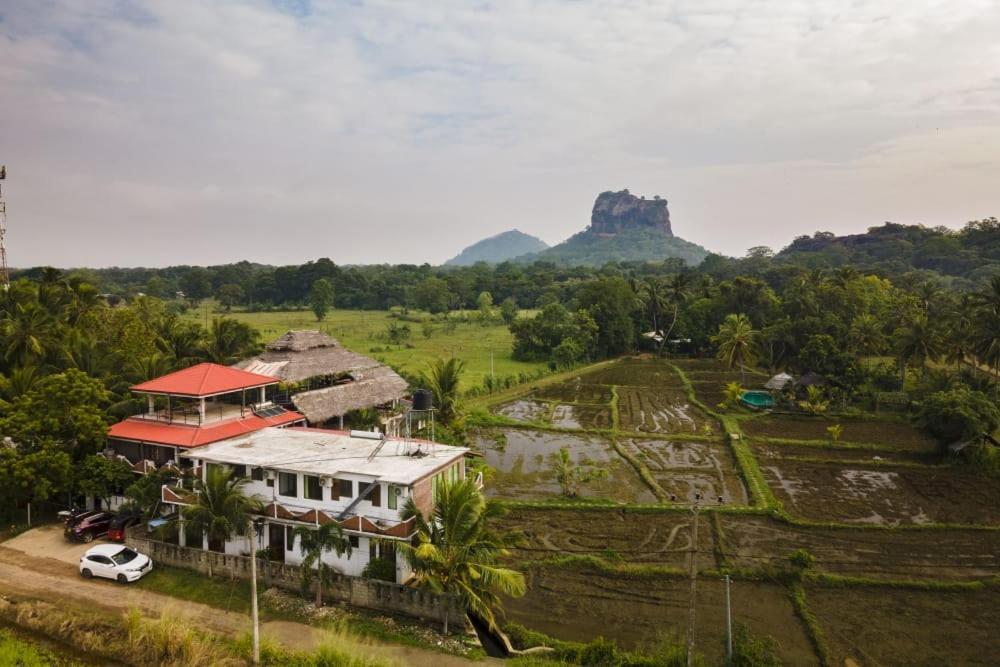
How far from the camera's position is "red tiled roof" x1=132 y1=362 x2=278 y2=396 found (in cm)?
2130

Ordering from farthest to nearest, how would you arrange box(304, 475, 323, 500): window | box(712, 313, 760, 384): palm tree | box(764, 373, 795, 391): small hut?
1. box(712, 313, 760, 384): palm tree
2. box(764, 373, 795, 391): small hut
3. box(304, 475, 323, 500): window

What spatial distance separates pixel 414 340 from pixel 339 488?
51.0 meters

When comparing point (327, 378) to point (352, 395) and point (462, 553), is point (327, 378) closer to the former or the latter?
point (352, 395)

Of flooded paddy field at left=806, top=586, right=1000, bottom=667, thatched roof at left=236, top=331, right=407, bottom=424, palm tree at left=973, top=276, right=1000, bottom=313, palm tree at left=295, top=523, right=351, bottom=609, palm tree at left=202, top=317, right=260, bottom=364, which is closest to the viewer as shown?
flooded paddy field at left=806, top=586, right=1000, bottom=667

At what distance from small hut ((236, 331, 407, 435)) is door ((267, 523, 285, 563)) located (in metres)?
6.83

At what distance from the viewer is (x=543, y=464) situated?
2977 cm

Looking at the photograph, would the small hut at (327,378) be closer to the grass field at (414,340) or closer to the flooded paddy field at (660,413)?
the grass field at (414,340)

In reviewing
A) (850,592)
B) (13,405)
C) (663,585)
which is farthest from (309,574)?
(850,592)

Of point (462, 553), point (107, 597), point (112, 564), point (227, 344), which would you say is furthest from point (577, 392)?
point (107, 597)

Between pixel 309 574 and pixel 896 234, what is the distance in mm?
149559

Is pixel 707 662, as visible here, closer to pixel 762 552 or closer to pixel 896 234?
pixel 762 552

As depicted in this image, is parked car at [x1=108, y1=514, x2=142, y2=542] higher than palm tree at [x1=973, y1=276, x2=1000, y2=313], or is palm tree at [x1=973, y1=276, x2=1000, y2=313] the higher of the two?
palm tree at [x1=973, y1=276, x2=1000, y2=313]

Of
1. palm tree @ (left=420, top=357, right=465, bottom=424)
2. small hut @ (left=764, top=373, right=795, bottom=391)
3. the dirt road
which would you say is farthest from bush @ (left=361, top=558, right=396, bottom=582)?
small hut @ (left=764, top=373, right=795, bottom=391)

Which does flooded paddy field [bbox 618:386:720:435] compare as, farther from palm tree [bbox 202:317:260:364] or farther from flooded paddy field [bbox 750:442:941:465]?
palm tree [bbox 202:317:260:364]
